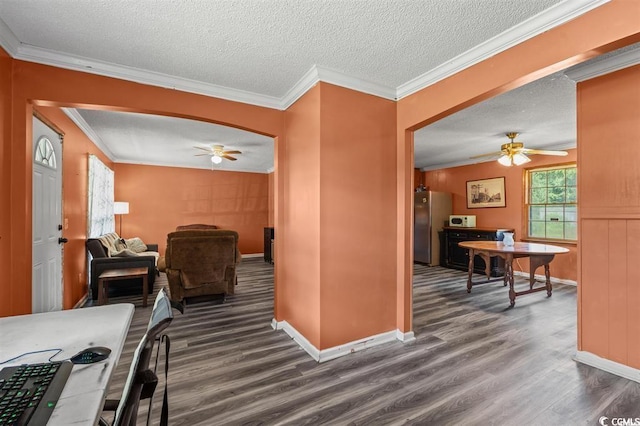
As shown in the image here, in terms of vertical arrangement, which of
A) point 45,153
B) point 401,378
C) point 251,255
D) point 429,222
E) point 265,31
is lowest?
point 401,378

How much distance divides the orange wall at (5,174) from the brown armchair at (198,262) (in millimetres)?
1683

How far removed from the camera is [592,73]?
7.79 ft

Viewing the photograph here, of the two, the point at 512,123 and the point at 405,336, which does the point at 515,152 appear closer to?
the point at 512,123

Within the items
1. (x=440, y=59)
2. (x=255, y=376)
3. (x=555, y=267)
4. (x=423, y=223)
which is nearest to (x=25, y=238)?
(x=255, y=376)

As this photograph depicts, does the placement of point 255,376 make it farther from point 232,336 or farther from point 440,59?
point 440,59

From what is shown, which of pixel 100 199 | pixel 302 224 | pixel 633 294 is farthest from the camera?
pixel 100 199

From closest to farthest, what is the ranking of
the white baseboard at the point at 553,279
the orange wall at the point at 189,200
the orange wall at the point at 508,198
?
the white baseboard at the point at 553,279 → the orange wall at the point at 508,198 → the orange wall at the point at 189,200

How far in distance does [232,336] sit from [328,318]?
3.66ft

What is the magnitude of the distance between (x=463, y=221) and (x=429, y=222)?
0.71m

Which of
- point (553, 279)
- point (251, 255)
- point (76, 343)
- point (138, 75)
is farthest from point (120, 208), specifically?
point (553, 279)

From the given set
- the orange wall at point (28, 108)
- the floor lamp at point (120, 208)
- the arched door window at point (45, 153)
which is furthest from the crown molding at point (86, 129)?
the orange wall at point (28, 108)

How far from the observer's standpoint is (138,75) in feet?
8.25

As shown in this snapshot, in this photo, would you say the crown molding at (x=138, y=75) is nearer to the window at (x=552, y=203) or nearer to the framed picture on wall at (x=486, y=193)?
the framed picture on wall at (x=486, y=193)

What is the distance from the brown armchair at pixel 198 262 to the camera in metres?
3.78
